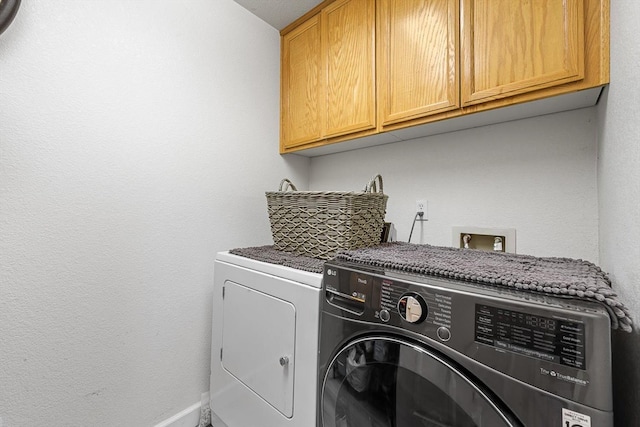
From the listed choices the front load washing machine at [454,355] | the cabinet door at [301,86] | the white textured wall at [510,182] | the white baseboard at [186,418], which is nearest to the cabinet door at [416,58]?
the white textured wall at [510,182]

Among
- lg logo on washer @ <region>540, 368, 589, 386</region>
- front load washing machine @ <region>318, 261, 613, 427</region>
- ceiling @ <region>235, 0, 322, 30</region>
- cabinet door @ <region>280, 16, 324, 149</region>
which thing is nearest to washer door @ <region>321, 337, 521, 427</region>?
front load washing machine @ <region>318, 261, 613, 427</region>

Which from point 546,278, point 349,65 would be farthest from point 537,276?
point 349,65

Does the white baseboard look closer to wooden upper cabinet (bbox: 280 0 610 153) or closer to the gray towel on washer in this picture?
the gray towel on washer

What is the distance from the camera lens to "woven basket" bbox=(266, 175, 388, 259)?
1083 millimetres

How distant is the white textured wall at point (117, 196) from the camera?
3.13 ft

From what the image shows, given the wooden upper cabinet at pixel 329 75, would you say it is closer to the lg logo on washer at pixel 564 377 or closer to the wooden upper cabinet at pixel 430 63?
the wooden upper cabinet at pixel 430 63

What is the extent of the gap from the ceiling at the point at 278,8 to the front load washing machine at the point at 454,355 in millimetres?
1525

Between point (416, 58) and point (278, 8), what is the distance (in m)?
0.94

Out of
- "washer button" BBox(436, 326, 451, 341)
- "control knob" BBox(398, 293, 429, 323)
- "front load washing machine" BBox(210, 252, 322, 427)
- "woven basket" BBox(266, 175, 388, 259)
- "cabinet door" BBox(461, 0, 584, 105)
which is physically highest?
"cabinet door" BBox(461, 0, 584, 105)

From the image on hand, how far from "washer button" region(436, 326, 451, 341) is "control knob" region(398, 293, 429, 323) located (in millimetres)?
38

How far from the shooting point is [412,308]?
62 centimetres

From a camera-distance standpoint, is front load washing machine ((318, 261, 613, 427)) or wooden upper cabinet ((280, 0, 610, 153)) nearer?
front load washing machine ((318, 261, 613, 427))

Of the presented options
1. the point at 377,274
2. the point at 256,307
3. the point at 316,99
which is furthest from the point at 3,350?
the point at 316,99

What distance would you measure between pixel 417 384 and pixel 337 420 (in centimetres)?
31
